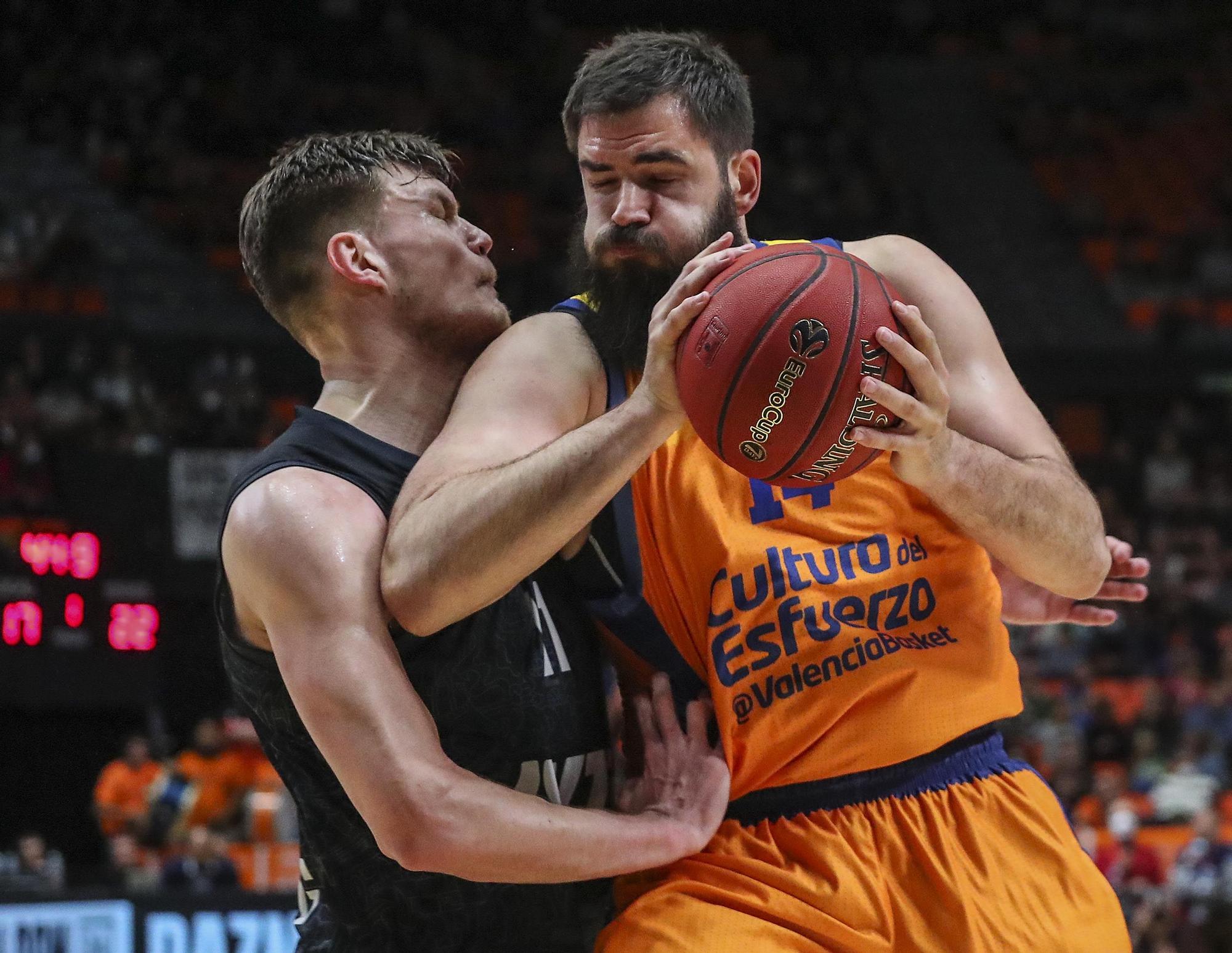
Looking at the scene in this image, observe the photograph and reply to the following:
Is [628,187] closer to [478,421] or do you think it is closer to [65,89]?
[478,421]

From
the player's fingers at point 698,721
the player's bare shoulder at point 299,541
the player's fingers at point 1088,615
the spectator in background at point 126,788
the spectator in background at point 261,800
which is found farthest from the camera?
the spectator in background at point 126,788

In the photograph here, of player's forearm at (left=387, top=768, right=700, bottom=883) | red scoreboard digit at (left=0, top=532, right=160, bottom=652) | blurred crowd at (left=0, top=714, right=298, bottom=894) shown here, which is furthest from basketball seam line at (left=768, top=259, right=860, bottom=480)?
red scoreboard digit at (left=0, top=532, right=160, bottom=652)

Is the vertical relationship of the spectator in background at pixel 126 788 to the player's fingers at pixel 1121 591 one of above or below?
below

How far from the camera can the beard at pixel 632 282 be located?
9.80 ft

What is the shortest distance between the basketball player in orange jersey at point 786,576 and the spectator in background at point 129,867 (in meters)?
5.77

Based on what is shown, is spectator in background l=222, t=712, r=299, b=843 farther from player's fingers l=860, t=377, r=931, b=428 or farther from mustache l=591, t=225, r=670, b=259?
player's fingers l=860, t=377, r=931, b=428

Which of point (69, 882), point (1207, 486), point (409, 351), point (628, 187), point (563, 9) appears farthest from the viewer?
point (563, 9)

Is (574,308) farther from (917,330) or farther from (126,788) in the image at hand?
(126,788)

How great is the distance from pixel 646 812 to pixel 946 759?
0.59 m

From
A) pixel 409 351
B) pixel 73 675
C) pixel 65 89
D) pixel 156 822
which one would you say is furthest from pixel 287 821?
pixel 65 89

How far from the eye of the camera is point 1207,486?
17.2 metres

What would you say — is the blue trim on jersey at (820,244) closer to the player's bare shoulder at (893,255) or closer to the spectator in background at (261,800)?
the player's bare shoulder at (893,255)

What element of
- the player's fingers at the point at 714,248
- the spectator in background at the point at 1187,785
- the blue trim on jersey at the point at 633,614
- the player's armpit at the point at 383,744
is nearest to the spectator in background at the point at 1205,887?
the spectator in background at the point at 1187,785

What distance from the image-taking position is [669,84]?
3.06 m
